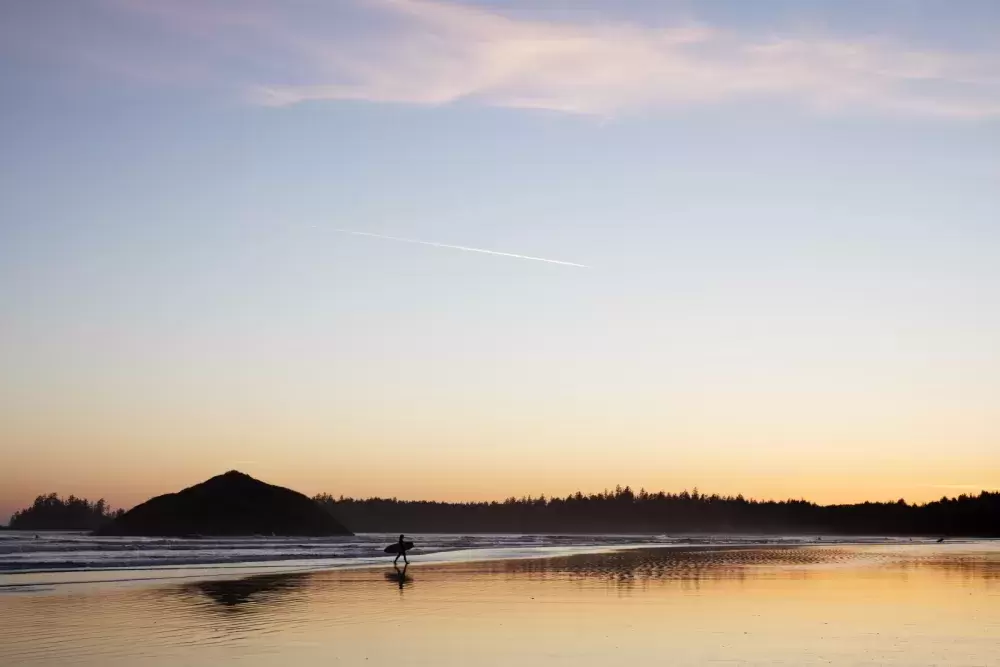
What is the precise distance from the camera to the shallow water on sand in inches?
747

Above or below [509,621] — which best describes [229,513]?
above

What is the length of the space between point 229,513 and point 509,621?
452ft

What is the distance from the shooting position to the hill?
149m

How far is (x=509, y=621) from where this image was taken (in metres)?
25.1

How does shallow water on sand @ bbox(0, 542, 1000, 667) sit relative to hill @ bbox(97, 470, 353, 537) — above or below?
below

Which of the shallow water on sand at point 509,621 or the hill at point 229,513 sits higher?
the hill at point 229,513

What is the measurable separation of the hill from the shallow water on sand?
11422 centimetres

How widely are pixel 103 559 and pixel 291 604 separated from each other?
32.5 metres

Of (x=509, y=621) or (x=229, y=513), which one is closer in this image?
(x=509, y=621)

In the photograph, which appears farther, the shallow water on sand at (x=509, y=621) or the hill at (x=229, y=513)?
the hill at (x=229, y=513)

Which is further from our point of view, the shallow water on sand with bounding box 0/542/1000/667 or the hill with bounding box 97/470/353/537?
the hill with bounding box 97/470/353/537

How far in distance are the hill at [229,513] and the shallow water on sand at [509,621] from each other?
114 m

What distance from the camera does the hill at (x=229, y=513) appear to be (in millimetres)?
149125

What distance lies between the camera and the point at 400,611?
27734mm
